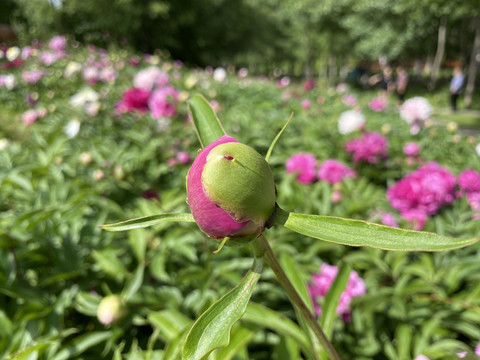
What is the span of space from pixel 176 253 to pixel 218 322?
64cm

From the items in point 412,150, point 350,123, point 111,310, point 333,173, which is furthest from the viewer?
point 350,123

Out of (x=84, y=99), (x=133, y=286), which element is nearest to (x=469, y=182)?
(x=133, y=286)

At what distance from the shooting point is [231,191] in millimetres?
270

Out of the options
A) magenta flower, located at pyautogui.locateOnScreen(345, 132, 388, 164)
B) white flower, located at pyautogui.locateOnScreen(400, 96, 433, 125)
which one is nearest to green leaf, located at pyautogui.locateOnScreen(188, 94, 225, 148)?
magenta flower, located at pyautogui.locateOnScreen(345, 132, 388, 164)

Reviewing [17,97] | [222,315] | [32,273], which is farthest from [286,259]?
[17,97]

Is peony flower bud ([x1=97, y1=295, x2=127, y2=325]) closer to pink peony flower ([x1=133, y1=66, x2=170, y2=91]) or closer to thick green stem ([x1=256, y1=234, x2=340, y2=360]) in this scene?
thick green stem ([x1=256, y1=234, x2=340, y2=360])

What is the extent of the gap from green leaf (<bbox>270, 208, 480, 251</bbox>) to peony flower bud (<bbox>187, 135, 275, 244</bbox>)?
1.0 inches

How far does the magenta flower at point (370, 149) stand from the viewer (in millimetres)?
1495

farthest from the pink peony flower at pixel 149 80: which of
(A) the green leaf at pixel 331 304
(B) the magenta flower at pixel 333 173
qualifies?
(A) the green leaf at pixel 331 304

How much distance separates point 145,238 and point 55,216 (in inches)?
9.7

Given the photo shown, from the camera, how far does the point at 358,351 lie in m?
0.75

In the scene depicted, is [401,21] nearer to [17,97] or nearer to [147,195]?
[17,97]

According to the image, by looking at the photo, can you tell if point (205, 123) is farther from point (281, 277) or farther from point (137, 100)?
point (137, 100)

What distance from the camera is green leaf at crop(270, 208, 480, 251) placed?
0.84 feet
